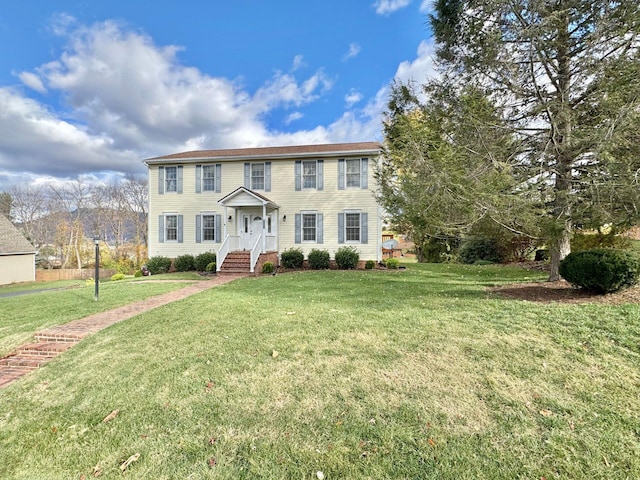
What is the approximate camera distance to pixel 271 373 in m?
3.71

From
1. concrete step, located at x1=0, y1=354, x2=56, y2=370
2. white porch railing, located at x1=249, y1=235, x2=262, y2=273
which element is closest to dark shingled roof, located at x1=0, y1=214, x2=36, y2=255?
white porch railing, located at x1=249, y1=235, x2=262, y2=273

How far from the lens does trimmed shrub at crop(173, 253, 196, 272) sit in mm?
15945

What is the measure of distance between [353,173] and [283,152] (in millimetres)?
3976

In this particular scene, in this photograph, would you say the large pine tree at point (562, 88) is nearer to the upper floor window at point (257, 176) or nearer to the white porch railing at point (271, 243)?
the upper floor window at point (257, 176)

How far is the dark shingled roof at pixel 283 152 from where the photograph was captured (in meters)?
15.2

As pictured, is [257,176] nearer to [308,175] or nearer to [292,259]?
[308,175]

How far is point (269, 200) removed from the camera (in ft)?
49.5

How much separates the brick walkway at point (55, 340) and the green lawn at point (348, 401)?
385mm

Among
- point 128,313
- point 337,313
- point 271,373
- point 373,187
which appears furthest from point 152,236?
point 271,373

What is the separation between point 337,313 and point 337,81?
14.1 metres

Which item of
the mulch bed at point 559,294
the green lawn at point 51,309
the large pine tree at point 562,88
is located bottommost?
the green lawn at point 51,309

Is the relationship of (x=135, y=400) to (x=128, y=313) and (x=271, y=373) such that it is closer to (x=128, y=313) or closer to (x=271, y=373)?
(x=271, y=373)

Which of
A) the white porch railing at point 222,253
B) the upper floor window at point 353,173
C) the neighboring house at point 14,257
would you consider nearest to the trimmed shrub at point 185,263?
the white porch railing at point 222,253

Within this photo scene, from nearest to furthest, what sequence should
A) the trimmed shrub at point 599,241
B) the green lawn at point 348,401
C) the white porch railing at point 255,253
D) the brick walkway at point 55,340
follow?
1. the green lawn at point 348,401
2. the brick walkway at point 55,340
3. the trimmed shrub at point 599,241
4. the white porch railing at point 255,253
